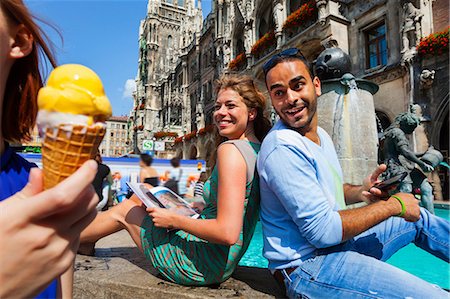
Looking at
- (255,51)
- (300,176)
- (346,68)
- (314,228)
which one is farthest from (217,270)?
(255,51)

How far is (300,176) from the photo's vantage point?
142 cm

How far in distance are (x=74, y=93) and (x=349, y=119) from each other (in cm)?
429

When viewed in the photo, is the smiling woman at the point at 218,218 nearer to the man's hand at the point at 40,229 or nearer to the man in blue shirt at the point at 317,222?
the man in blue shirt at the point at 317,222

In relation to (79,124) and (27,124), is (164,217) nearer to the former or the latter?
(27,124)

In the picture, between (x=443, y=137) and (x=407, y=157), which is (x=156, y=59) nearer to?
(x=443, y=137)

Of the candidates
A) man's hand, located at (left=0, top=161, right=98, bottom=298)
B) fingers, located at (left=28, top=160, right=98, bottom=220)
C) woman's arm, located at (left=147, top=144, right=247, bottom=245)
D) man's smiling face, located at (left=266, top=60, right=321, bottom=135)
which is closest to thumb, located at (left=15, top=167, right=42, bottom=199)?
man's hand, located at (left=0, top=161, right=98, bottom=298)

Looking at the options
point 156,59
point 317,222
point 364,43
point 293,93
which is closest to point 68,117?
point 317,222

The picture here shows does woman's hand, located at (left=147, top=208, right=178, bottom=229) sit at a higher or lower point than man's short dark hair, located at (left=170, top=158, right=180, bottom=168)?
lower

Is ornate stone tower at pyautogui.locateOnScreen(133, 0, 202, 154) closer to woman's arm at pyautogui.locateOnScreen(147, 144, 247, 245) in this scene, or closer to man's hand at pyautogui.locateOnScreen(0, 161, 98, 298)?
woman's arm at pyautogui.locateOnScreen(147, 144, 247, 245)

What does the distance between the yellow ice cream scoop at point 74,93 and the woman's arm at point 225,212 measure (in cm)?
94

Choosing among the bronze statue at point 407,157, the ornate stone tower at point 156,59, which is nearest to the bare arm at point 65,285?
the bronze statue at point 407,157

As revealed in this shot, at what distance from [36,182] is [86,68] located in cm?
30

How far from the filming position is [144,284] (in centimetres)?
167

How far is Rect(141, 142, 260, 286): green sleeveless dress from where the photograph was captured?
168 cm
